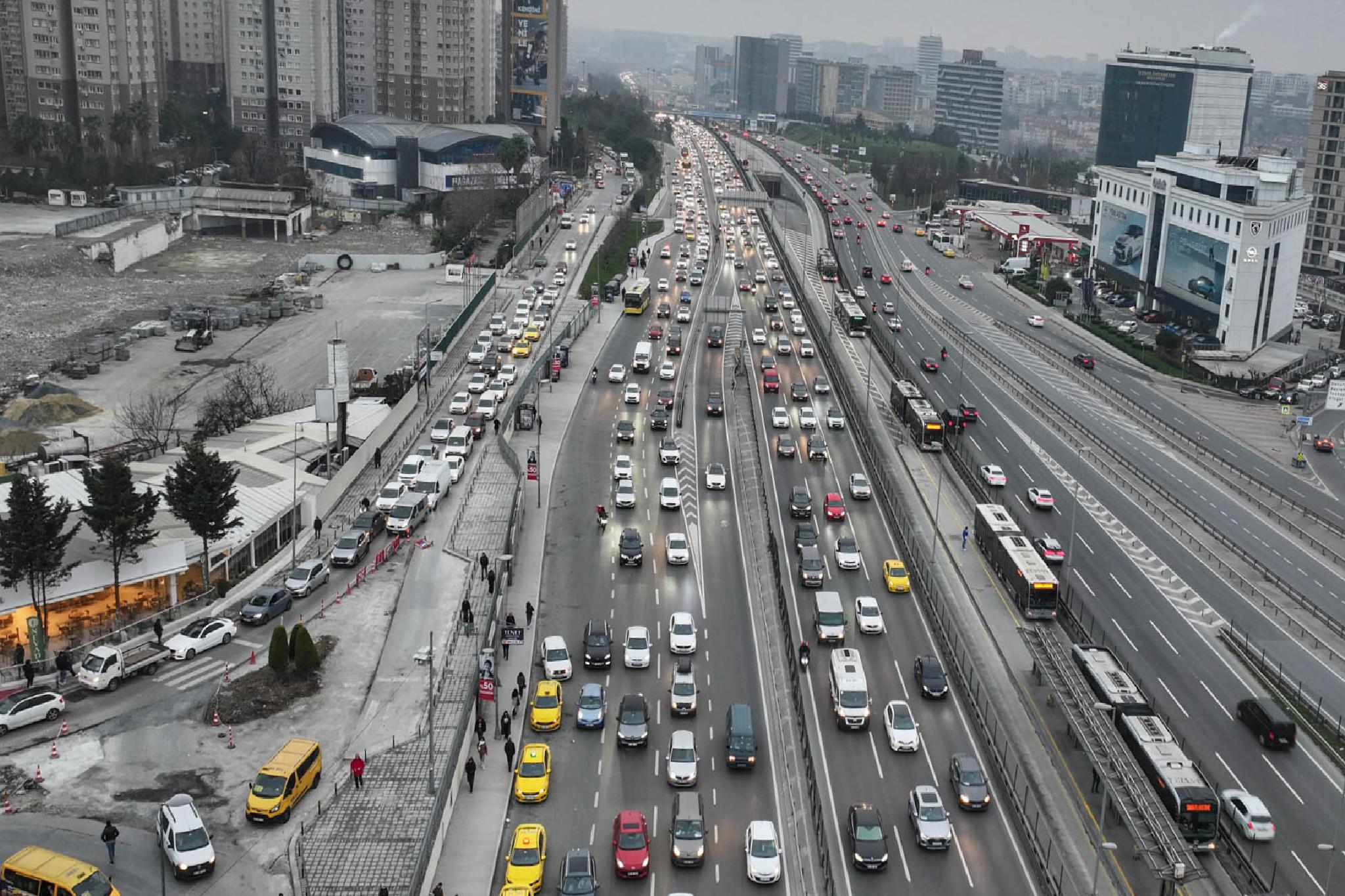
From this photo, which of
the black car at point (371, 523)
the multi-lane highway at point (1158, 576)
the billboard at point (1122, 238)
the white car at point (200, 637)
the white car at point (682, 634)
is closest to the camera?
the multi-lane highway at point (1158, 576)

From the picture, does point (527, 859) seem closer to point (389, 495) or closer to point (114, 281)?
point (389, 495)

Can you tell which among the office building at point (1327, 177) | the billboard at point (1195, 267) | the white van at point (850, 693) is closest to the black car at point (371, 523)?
the white van at point (850, 693)

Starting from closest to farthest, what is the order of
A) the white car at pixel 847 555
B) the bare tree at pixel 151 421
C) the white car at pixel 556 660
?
1. the white car at pixel 556 660
2. the white car at pixel 847 555
3. the bare tree at pixel 151 421

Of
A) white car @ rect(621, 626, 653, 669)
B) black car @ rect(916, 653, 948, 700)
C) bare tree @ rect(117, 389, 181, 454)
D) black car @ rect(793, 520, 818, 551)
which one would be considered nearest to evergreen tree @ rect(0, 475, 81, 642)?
white car @ rect(621, 626, 653, 669)

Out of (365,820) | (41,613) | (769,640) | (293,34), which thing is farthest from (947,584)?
(293,34)

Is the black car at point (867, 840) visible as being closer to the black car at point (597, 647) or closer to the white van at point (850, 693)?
the white van at point (850, 693)

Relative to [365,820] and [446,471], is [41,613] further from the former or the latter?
[446,471]
